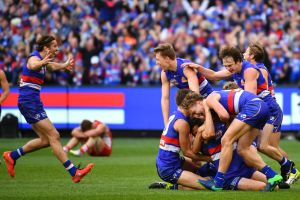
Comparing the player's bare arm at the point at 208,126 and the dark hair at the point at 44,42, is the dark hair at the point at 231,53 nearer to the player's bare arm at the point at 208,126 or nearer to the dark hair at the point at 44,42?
the player's bare arm at the point at 208,126

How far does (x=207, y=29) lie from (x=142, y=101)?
4006mm

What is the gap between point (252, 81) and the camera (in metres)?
Result: 13.6

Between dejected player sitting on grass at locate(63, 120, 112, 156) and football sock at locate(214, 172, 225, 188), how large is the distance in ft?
25.4

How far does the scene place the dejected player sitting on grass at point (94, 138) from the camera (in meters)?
20.2

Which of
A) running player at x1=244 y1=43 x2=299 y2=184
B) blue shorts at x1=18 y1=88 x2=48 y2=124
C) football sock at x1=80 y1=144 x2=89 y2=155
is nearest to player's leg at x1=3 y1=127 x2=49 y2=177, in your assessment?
blue shorts at x1=18 y1=88 x2=48 y2=124

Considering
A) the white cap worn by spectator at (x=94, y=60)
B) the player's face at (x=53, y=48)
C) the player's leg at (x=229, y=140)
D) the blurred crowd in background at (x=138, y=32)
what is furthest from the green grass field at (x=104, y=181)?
the white cap worn by spectator at (x=94, y=60)

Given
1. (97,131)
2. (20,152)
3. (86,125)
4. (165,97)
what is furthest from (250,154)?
(86,125)

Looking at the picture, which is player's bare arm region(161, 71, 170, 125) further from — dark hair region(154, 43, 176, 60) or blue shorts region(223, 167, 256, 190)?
blue shorts region(223, 167, 256, 190)

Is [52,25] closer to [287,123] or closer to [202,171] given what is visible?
[287,123]

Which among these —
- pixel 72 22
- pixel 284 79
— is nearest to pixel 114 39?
pixel 72 22

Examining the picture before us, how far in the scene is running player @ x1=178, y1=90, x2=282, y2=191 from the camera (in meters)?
12.5

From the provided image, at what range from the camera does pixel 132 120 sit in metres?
26.0

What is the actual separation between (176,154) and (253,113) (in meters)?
1.38

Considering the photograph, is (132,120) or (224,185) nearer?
(224,185)
